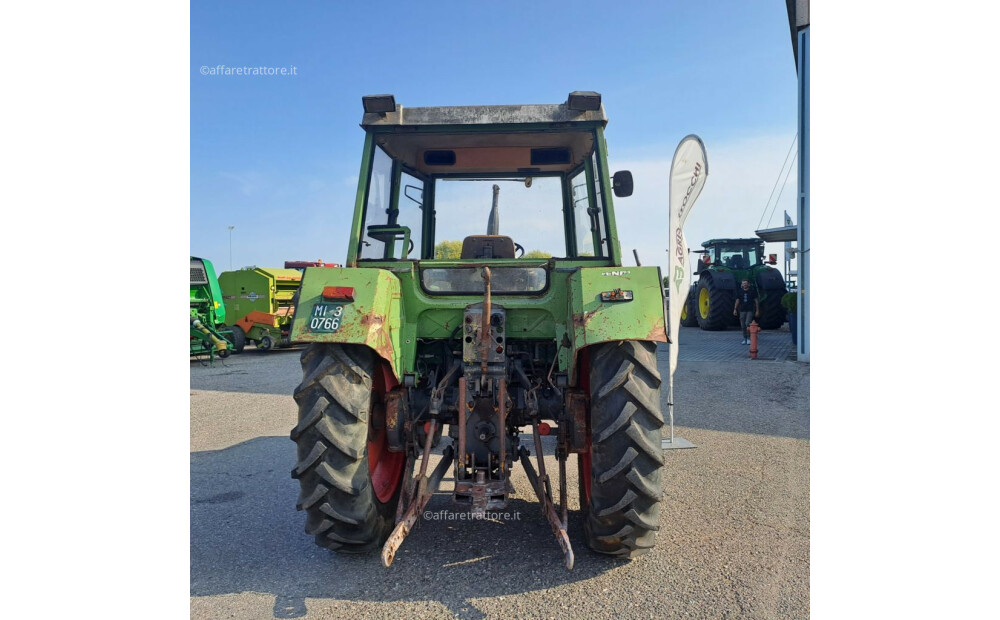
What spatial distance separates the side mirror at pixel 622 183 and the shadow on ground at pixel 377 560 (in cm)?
204

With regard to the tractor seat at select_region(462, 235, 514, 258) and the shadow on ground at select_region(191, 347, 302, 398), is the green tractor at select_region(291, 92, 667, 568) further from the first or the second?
the shadow on ground at select_region(191, 347, 302, 398)

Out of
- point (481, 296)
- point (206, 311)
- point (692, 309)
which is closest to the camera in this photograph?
point (481, 296)

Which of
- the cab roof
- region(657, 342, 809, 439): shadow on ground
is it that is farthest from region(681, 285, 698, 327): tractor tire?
the cab roof

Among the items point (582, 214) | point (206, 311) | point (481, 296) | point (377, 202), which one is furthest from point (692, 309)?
point (481, 296)

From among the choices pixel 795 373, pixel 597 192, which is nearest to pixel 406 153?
pixel 597 192

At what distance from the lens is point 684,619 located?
105 inches

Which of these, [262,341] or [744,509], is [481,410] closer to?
[744,509]

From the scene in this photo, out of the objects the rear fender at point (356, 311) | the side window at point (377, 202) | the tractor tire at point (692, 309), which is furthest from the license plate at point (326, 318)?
the tractor tire at point (692, 309)

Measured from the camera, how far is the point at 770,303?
15.6m

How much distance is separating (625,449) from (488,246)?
1.83 metres

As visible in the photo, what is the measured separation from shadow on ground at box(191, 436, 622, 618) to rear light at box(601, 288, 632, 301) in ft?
4.45

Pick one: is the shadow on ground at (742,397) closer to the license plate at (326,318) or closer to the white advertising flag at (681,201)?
the white advertising flag at (681,201)

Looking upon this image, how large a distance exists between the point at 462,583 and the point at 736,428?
4.34 metres

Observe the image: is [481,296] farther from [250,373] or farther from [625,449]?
[250,373]
